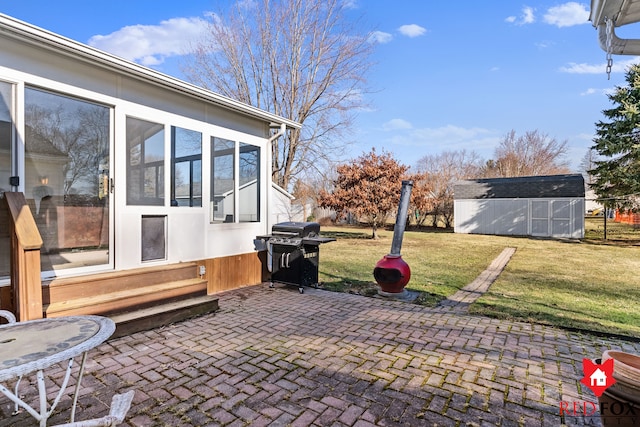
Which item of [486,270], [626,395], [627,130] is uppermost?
[627,130]

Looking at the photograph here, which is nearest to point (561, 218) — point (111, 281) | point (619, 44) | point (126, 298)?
point (619, 44)

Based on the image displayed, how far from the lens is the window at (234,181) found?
17.4 feet

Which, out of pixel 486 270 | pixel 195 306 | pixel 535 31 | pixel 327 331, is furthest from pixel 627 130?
pixel 195 306

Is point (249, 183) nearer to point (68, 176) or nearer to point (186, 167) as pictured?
point (186, 167)

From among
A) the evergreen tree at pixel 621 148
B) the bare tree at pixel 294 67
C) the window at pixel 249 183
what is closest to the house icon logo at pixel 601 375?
the window at pixel 249 183

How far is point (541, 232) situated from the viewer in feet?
54.9

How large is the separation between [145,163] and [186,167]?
636 millimetres

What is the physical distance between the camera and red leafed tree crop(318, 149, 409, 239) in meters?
14.7

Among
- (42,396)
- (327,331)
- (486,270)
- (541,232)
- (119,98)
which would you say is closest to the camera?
(42,396)

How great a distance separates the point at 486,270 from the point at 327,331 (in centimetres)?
606

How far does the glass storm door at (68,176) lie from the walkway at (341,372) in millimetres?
1240

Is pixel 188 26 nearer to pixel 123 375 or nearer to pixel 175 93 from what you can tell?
pixel 175 93

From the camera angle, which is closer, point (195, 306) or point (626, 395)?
point (626, 395)

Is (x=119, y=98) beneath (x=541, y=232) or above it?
above
